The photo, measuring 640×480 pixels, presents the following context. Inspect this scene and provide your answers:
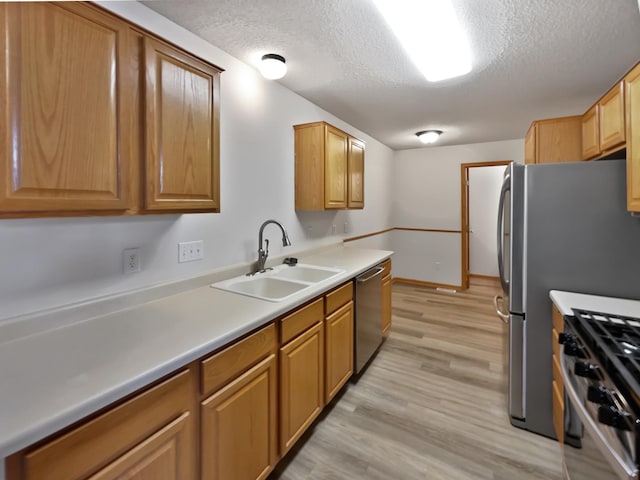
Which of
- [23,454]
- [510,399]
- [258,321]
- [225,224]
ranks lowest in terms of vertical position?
[510,399]

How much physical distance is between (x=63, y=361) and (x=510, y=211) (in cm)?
227

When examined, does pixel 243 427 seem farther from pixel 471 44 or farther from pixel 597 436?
pixel 471 44

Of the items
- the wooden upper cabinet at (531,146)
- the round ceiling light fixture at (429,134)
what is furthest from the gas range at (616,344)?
the round ceiling light fixture at (429,134)

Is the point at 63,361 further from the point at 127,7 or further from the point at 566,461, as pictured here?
the point at 566,461

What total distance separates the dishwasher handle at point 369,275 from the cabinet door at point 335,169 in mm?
661

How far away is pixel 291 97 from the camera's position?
8.48ft

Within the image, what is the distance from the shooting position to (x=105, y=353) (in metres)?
0.98

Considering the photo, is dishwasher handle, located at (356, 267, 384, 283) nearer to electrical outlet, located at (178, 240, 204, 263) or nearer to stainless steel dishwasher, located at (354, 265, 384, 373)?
stainless steel dishwasher, located at (354, 265, 384, 373)

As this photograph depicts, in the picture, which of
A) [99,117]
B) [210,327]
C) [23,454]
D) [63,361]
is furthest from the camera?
[210,327]

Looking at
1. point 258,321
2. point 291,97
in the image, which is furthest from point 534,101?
point 258,321

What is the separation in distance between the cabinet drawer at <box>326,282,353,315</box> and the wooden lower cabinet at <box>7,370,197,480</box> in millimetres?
994

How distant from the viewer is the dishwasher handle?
7.38 ft

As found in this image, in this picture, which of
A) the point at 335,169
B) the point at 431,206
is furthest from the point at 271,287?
the point at 431,206

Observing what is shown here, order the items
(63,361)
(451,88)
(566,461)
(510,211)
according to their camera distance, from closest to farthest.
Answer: (63,361) < (566,461) < (510,211) < (451,88)
